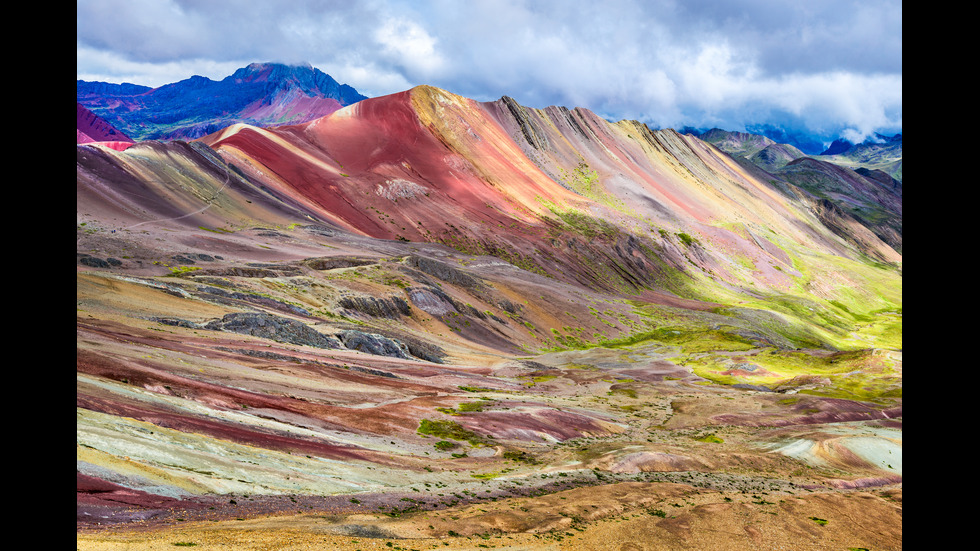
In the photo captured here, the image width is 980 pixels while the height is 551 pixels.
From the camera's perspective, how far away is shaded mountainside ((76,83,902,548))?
96.9 feet

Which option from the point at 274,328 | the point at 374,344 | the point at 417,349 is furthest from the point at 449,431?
the point at 417,349

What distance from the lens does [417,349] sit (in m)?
75.1

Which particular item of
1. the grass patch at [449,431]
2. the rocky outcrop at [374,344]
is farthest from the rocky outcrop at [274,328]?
the grass patch at [449,431]

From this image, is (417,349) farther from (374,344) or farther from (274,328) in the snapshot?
(274,328)

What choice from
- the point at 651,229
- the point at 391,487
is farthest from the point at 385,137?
the point at 391,487

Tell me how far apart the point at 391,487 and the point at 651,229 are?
6472 inches

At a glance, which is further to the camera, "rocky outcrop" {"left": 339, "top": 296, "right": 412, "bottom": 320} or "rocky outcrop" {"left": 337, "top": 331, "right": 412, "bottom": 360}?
"rocky outcrop" {"left": 339, "top": 296, "right": 412, "bottom": 320}

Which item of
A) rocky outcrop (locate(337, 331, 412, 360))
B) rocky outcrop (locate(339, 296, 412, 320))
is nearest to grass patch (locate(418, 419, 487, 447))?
rocky outcrop (locate(337, 331, 412, 360))

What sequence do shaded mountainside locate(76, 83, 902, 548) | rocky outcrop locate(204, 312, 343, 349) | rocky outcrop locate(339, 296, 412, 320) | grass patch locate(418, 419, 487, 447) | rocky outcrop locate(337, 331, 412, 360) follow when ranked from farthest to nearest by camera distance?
1. rocky outcrop locate(339, 296, 412, 320)
2. rocky outcrop locate(337, 331, 412, 360)
3. rocky outcrop locate(204, 312, 343, 349)
4. grass patch locate(418, 419, 487, 447)
5. shaded mountainside locate(76, 83, 902, 548)

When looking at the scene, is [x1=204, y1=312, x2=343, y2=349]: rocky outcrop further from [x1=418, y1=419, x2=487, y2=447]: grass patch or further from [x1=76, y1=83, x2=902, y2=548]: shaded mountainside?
[x1=418, y1=419, x2=487, y2=447]: grass patch

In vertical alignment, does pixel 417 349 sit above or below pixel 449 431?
above

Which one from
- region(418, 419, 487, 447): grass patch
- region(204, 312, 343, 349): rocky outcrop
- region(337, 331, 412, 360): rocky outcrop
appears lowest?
region(418, 419, 487, 447): grass patch
